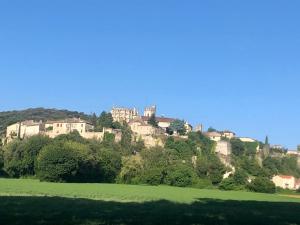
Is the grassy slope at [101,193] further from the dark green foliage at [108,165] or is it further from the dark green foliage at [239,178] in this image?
the dark green foliage at [239,178]

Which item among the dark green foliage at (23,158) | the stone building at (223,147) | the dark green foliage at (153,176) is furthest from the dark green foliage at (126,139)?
the stone building at (223,147)

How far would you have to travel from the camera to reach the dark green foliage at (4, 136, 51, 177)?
104125 mm

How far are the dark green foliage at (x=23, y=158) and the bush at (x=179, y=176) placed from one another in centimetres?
2825

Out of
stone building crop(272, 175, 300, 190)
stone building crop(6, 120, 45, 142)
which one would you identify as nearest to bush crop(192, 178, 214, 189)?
stone building crop(272, 175, 300, 190)

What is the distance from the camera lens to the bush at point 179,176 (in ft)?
345

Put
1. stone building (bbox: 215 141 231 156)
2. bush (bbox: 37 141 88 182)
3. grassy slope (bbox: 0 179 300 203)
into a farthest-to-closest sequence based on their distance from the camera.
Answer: stone building (bbox: 215 141 231 156) < bush (bbox: 37 141 88 182) < grassy slope (bbox: 0 179 300 203)

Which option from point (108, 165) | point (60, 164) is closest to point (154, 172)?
point (108, 165)

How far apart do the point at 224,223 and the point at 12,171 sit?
299 feet

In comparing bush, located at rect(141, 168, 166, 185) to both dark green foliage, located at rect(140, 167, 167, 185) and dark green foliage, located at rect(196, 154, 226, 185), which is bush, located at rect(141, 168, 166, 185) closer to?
dark green foliage, located at rect(140, 167, 167, 185)

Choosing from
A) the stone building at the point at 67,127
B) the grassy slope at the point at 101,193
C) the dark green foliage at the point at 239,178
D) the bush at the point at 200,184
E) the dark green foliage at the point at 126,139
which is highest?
the stone building at the point at 67,127

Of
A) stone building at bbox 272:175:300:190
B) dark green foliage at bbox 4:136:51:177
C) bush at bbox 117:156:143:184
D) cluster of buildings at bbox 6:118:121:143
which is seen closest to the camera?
bush at bbox 117:156:143:184

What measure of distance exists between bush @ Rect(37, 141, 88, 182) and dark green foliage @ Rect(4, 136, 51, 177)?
9612 mm

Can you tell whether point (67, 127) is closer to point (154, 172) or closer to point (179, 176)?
point (154, 172)

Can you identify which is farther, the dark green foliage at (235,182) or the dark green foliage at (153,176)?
the dark green foliage at (235,182)
